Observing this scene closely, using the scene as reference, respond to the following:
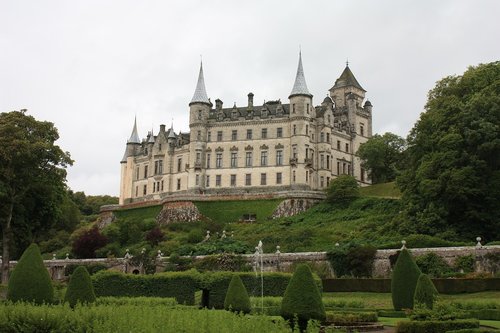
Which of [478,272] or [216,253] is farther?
[216,253]

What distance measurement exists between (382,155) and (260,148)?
1352 centimetres

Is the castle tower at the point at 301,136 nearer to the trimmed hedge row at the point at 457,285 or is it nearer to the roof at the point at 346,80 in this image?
the roof at the point at 346,80

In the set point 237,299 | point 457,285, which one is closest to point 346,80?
point 457,285

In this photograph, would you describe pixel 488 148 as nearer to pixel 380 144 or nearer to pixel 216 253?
pixel 216 253

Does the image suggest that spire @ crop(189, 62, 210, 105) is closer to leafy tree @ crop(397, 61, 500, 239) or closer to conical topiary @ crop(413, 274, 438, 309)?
leafy tree @ crop(397, 61, 500, 239)

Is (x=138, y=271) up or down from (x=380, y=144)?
down

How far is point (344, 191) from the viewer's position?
62.3 meters

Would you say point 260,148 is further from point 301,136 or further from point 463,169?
point 463,169

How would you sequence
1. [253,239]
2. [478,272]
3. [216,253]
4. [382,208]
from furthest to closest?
[382,208], [253,239], [216,253], [478,272]

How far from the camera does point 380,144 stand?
73.1 metres

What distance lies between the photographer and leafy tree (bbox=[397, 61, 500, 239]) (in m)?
44.1

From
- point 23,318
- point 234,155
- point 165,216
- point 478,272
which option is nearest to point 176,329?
point 23,318

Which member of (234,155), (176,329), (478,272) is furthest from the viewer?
(234,155)

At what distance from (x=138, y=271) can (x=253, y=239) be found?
9588 mm
